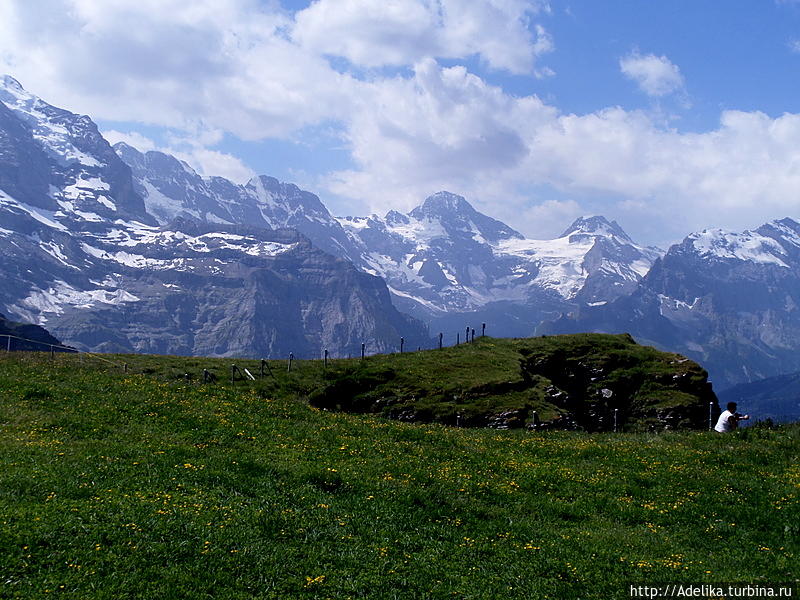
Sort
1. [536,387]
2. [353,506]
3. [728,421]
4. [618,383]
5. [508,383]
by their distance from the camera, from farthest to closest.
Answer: [618,383] → [536,387] → [508,383] → [728,421] → [353,506]

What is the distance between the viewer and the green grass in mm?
15812

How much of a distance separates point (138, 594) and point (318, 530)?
18.8ft

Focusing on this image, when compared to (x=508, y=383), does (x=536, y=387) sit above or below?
below

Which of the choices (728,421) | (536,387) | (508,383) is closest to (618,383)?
(536,387)

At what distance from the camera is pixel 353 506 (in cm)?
2091

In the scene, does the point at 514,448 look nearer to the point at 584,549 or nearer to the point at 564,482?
the point at 564,482

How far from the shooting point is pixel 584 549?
747 inches

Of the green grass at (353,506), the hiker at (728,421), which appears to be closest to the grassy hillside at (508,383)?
the hiker at (728,421)

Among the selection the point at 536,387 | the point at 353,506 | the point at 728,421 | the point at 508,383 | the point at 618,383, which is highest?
the point at 618,383

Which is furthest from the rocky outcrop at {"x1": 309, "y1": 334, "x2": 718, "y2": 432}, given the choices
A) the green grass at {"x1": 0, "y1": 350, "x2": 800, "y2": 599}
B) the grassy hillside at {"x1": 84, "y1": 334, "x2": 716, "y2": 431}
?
the green grass at {"x1": 0, "y1": 350, "x2": 800, "y2": 599}

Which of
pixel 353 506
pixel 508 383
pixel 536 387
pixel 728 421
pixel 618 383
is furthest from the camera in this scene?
pixel 618 383

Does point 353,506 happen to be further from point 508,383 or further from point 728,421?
point 508,383

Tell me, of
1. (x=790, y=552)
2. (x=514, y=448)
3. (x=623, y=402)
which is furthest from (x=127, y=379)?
(x=623, y=402)

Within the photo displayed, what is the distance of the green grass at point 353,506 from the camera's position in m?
15.8
